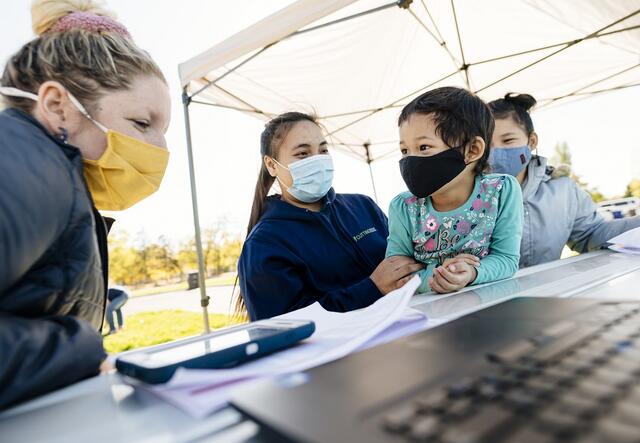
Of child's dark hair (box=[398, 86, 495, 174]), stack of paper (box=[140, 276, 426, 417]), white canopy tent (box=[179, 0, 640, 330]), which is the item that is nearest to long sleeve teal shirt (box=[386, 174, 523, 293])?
child's dark hair (box=[398, 86, 495, 174])

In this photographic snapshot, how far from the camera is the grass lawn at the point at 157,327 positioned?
171 inches

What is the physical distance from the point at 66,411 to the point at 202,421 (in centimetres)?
14

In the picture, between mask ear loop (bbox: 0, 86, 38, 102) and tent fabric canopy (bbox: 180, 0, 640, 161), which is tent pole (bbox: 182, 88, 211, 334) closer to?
tent fabric canopy (bbox: 180, 0, 640, 161)

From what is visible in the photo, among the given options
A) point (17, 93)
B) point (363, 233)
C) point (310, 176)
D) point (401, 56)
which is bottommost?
point (363, 233)

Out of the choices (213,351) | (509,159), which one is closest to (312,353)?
(213,351)

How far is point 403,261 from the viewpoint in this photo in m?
1.06

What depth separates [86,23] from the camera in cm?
82

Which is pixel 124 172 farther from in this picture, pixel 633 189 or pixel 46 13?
pixel 633 189

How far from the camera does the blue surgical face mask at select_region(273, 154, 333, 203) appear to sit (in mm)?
1450

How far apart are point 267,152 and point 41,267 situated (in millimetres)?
1172

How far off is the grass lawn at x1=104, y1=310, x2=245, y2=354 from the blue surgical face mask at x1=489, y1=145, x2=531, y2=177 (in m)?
3.15

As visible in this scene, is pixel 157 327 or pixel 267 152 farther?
pixel 157 327

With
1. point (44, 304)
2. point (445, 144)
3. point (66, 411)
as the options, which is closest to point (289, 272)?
point (445, 144)

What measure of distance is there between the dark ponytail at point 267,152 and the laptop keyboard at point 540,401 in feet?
4.23
